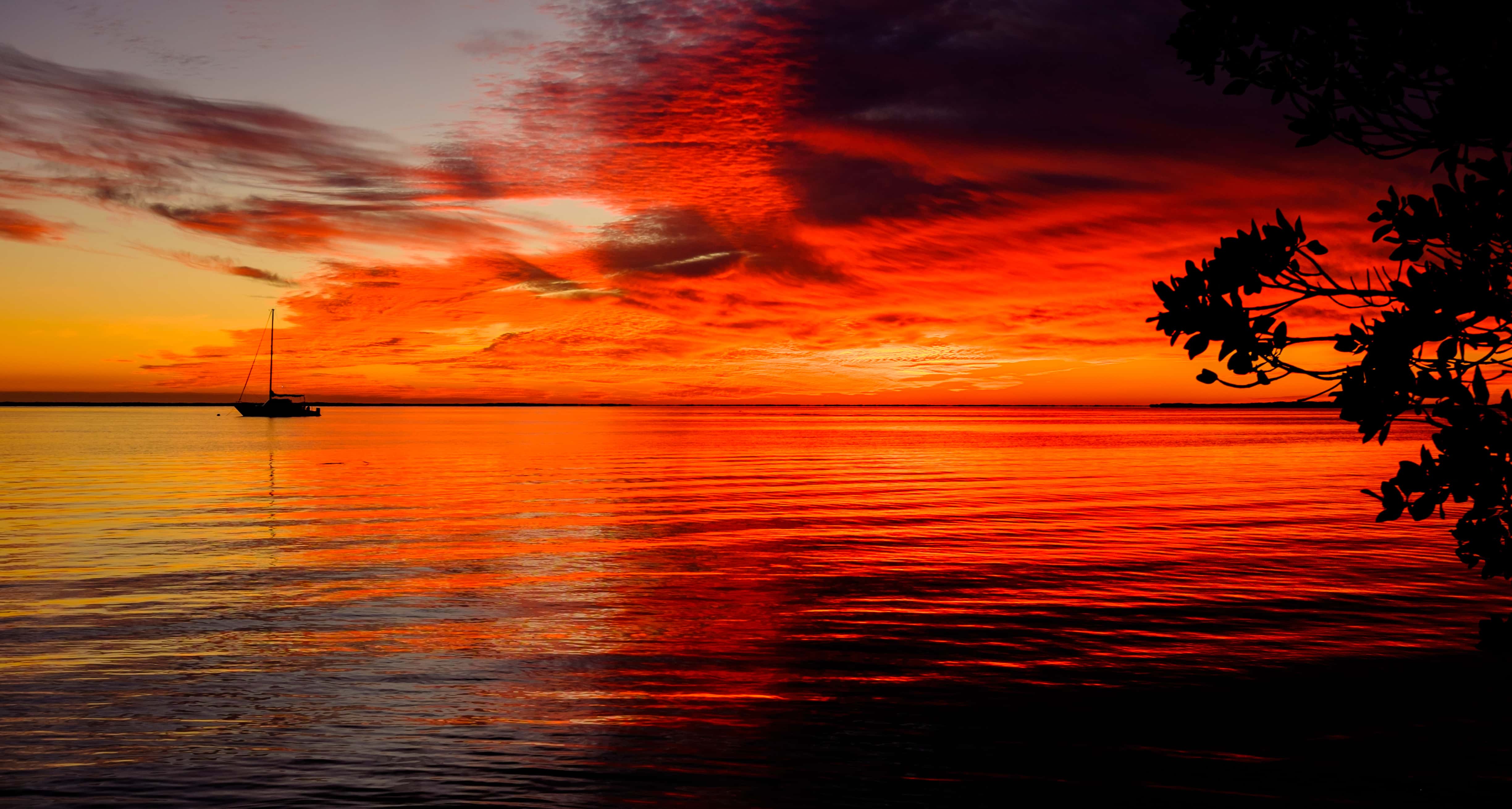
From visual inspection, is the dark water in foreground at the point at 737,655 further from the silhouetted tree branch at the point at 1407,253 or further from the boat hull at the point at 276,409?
the boat hull at the point at 276,409

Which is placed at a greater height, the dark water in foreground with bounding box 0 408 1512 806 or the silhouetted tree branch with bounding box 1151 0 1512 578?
the silhouetted tree branch with bounding box 1151 0 1512 578

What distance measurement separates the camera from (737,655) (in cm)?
1585

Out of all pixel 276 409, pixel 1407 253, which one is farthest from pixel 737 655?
pixel 276 409

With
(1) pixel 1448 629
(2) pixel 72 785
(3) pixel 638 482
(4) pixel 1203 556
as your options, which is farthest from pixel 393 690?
(3) pixel 638 482

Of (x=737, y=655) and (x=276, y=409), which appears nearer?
(x=737, y=655)

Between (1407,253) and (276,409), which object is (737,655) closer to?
(1407,253)

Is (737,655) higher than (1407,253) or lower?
lower

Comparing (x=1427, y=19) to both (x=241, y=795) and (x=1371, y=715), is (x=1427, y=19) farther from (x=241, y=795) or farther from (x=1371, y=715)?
(x=241, y=795)

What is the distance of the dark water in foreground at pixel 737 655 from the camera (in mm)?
10570

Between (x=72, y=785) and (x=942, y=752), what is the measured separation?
8855mm

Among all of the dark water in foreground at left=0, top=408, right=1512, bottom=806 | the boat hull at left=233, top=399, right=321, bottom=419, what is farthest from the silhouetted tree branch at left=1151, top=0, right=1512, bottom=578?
the boat hull at left=233, top=399, right=321, bottom=419

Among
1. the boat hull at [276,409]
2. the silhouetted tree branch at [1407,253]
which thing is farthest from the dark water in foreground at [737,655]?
the boat hull at [276,409]

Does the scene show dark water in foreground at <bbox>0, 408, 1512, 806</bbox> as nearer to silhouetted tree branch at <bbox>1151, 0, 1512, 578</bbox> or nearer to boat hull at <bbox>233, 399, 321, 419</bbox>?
silhouetted tree branch at <bbox>1151, 0, 1512, 578</bbox>

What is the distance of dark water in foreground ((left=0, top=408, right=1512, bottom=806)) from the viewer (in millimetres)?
10570
